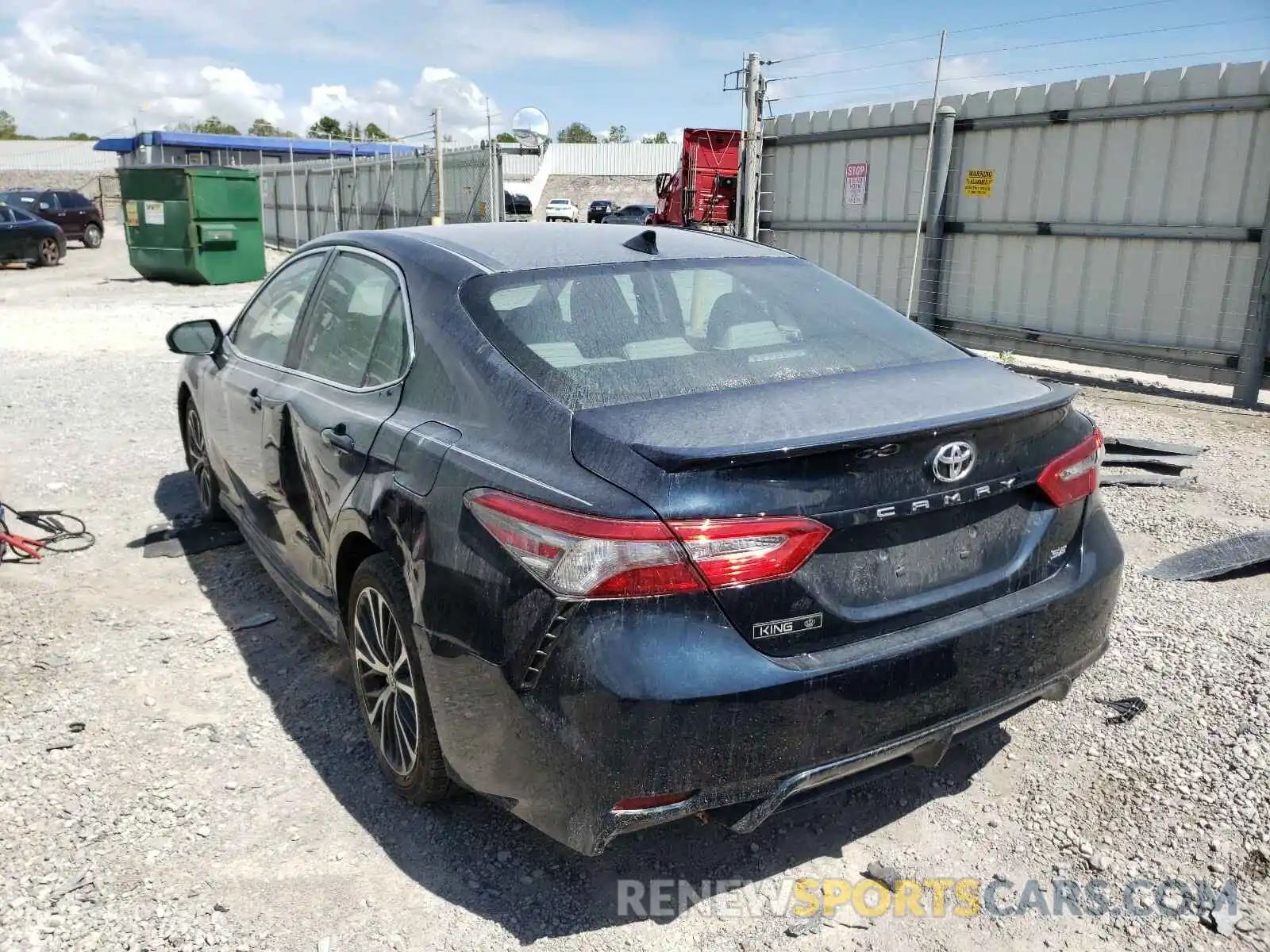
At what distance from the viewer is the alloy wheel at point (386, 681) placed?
286 centimetres

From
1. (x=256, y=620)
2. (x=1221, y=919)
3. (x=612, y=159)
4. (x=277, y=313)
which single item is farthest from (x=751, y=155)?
(x=612, y=159)

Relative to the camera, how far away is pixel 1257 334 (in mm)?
8305

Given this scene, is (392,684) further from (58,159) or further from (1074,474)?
(58,159)

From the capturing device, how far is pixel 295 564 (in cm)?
371

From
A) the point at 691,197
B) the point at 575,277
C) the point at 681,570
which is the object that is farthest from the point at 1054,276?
the point at 691,197

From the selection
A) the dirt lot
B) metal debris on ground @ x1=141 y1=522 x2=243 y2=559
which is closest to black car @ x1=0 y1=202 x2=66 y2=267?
metal debris on ground @ x1=141 y1=522 x2=243 y2=559

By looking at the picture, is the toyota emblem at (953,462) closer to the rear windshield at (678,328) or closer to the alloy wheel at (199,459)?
the rear windshield at (678,328)

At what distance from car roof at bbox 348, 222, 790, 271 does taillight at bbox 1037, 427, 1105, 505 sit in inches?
51.7

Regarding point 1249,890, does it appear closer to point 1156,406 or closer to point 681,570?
point 681,570

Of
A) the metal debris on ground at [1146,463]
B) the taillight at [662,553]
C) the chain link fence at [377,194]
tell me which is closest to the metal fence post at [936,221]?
the metal debris on ground at [1146,463]

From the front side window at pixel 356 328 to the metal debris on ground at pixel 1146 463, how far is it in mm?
4310

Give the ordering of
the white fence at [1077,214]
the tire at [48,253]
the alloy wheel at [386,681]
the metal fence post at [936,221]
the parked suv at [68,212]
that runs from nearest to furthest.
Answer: the alloy wheel at [386,681] → the white fence at [1077,214] → the metal fence post at [936,221] → the tire at [48,253] → the parked suv at [68,212]

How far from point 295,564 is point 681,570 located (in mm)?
2068

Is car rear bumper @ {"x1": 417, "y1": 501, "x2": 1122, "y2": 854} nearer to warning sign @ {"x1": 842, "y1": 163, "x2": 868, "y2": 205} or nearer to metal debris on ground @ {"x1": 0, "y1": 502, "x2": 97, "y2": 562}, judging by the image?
metal debris on ground @ {"x1": 0, "y1": 502, "x2": 97, "y2": 562}
